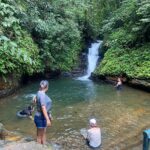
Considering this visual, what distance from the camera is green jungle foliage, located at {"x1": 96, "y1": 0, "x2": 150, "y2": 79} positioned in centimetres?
1816

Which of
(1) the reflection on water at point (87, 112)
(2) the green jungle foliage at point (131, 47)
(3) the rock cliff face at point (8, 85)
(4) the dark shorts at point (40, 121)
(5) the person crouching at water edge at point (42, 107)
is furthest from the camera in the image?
(2) the green jungle foliage at point (131, 47)

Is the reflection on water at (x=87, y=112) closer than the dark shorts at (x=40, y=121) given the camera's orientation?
No

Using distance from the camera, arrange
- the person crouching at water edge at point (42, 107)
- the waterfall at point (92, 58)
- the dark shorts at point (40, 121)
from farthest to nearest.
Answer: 1. the waterfall at point (92, 58)
2. the dark shorts at point (40, 121)
3. the person crouching at water edge at point (42, 107)

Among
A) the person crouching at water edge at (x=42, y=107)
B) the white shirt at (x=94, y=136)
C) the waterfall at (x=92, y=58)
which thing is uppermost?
the person crouching at water edge at (x=42, y=107)

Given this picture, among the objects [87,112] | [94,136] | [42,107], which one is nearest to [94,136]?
[94,136]

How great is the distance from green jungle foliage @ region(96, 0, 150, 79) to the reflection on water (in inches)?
59.0

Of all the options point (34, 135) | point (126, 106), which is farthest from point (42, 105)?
point (126, 106)

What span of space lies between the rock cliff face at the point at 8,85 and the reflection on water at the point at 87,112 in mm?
353

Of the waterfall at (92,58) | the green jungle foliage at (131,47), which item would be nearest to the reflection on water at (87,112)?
the green jungle foliage at (131,47)

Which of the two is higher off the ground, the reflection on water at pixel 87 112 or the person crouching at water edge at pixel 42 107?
the person crouching at water edge at pixel 42 107

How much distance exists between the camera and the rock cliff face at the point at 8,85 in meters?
14.5

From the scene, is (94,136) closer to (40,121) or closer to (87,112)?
(40,121)

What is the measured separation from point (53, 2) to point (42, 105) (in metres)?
14.8

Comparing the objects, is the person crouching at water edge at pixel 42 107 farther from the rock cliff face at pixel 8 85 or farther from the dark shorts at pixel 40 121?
the rock cliff face at pixel 8 85
